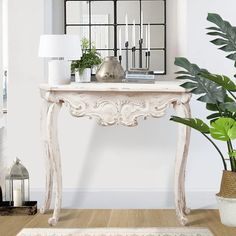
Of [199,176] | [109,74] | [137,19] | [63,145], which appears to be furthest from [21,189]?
[137,19]

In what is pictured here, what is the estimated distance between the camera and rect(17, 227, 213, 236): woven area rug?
10.8 feet

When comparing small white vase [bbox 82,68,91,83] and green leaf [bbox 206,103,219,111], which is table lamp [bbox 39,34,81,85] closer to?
small white vase [bbox 82,68,91,83]

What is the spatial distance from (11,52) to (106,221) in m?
1.48

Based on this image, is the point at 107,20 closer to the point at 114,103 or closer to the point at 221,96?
the point at 114,103

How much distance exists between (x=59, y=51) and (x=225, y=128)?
111 centimetres

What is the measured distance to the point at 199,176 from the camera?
436cm

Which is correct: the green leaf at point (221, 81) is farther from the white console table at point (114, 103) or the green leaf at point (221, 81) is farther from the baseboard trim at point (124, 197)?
the baseboard trim at point (124, 197)

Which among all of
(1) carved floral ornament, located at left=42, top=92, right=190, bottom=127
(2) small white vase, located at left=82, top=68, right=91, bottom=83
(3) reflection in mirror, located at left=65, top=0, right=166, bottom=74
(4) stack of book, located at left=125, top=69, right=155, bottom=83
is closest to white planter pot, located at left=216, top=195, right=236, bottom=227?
(1) carved floral ornament, located at left=42, top=92, right=190, bottom=127

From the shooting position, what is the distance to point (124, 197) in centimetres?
435

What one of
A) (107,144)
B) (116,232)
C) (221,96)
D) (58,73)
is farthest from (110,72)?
(116,232)

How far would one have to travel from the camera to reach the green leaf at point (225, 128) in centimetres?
318

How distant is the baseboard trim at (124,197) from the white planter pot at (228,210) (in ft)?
2.45

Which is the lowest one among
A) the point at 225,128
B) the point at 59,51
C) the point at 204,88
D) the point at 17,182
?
the point at 17,182

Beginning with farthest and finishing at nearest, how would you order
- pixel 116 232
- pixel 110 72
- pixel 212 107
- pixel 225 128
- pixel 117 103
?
pixel 110 72 < pixel 117 103 < pixel 212 107 < pixel 116 232 < pixel 225 128
